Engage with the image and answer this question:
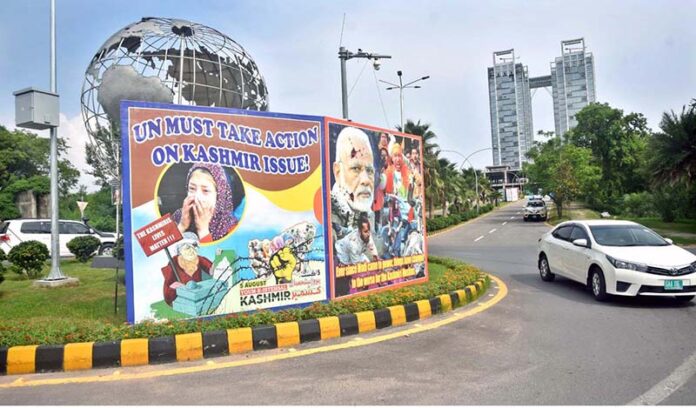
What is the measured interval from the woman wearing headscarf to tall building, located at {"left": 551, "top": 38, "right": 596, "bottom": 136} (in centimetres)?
9526

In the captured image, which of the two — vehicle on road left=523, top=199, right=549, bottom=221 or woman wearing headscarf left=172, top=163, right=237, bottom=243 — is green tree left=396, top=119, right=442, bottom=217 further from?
woman wearing headscarf left=172, top=163, right=237, bottom=243

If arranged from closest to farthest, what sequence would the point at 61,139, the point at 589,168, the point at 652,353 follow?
1. the point at 652,353
2. the point at 589,168
3. the point at 61,139

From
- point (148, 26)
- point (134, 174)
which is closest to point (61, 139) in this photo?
point (148, 26)

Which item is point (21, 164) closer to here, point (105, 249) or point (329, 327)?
point (105, 249)

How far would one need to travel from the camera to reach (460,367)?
15.7 feet

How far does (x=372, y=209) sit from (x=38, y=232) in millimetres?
12194

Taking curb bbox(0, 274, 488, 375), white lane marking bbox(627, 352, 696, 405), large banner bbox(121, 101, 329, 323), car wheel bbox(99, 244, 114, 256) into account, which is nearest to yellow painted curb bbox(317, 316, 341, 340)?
curb bbox(0, 274, 488, 375)

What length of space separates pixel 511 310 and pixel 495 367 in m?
2.96

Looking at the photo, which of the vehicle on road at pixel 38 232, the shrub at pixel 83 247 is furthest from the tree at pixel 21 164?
the shrub at pixel 83 247

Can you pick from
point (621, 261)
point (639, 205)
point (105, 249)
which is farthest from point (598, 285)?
point (639, 205)

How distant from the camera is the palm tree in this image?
22219 millimetres

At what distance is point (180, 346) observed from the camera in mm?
5188

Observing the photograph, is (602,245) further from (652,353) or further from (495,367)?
(495,367)

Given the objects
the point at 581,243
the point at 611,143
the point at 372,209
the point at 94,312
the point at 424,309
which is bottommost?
the point at 424,309
